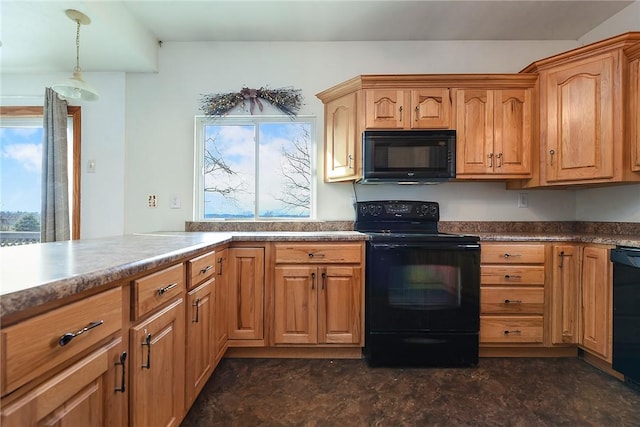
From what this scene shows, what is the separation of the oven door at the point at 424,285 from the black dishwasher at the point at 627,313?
751 millimetres

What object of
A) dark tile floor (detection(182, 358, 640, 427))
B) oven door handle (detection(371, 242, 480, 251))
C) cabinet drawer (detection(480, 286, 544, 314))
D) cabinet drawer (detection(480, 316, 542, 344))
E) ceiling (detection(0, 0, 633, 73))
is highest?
ceiling (detection(0, 0, 633, 73))

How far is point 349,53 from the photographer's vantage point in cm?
271

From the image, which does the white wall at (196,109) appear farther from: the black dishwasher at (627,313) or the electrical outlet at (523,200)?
the black dishwasher at (627,313)

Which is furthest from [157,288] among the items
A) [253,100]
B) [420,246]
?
[253,100]

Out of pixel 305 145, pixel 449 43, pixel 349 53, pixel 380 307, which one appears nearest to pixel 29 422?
pixel 380 307

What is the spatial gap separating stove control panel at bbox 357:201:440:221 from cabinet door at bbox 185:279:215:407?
1378mm

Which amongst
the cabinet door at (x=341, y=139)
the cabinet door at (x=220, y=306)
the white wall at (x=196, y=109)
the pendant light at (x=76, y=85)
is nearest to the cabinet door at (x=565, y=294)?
the white wall at (x=196, y=109)

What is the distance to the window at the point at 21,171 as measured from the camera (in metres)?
2.77

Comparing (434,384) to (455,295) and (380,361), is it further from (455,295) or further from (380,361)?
(455,295)

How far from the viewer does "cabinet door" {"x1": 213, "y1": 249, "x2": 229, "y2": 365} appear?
6.06 ft

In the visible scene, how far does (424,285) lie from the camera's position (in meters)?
2.07

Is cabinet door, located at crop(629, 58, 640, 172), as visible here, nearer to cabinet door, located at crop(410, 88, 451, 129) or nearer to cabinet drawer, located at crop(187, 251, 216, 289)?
cabinet door, located at crop(410, 88, 451, 129)

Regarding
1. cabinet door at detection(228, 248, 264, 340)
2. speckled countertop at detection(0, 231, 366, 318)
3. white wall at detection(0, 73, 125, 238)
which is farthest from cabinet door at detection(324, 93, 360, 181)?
white wall at detection(0, 73, 125, 238)

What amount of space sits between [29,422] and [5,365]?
0.51ft
